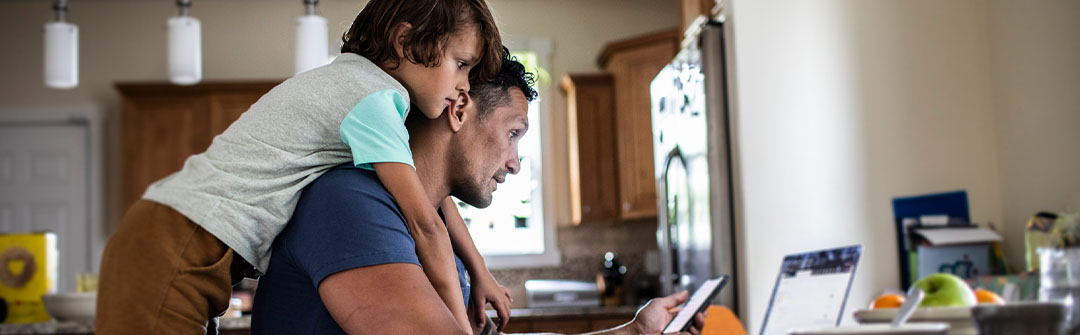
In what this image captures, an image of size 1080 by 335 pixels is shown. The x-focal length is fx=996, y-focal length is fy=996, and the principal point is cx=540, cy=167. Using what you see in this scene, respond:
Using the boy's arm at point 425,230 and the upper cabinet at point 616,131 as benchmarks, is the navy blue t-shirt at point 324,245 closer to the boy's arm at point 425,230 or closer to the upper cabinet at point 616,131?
the boy's arm at point 425,230

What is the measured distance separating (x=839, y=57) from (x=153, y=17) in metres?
4.70

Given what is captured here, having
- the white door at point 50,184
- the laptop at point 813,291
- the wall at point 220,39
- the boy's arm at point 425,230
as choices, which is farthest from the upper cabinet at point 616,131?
the boy's arm at point 425,230

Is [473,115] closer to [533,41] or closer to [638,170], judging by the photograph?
[638,170]

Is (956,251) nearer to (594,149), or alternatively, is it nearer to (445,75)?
(445,75)

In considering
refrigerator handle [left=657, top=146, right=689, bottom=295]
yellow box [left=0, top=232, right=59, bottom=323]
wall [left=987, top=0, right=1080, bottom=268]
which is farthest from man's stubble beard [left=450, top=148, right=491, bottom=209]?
yellow box [left=0, top=232, right=59, bottom=323]

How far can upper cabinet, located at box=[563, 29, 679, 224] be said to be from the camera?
220 inches

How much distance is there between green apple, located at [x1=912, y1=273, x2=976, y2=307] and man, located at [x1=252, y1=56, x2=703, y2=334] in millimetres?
612

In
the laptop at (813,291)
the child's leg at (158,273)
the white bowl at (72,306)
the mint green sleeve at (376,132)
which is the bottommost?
the white bowl at (72,306)

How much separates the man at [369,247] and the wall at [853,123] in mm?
1861

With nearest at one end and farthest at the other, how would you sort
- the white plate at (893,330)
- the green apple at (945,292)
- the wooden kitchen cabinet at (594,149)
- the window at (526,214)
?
the white plate at (893,330)
the green apple at (945,292)
the wooden kitchen cabinet at (594,149)
the window at (526,214)

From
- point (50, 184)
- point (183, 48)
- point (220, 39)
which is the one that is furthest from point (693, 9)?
point (50, 184)

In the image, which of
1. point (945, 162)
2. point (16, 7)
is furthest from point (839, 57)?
point (16, 7)

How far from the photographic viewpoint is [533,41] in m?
6.36

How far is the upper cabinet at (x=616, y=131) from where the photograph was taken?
18.3ft
